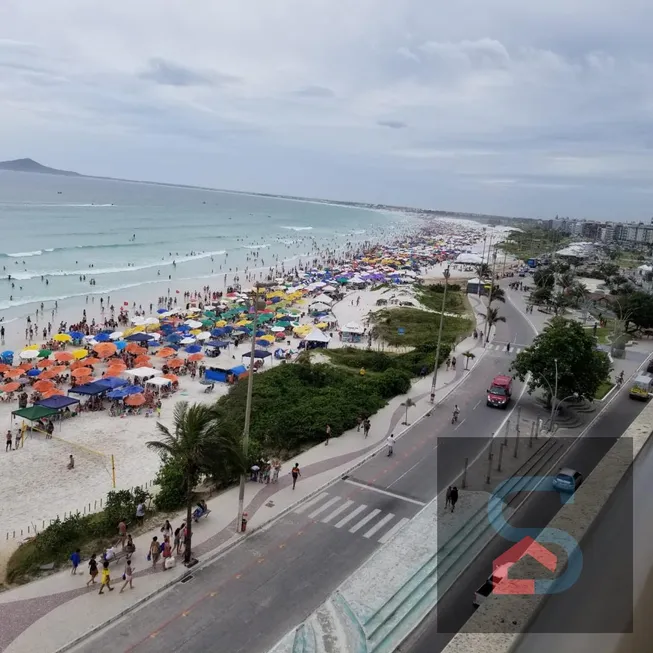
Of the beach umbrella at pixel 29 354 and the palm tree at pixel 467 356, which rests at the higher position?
the palm tree at pixel 467 356

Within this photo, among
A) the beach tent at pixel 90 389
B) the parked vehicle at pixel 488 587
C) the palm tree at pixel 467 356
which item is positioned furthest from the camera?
the palm tree at pixel 467 356

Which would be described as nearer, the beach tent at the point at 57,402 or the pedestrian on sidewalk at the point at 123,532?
the pedestrian on sidewalk at the point at 123,532

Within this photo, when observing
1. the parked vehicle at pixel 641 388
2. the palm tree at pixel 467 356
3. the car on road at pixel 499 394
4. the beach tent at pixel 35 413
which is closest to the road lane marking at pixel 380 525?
the car on road at pixel 499 394

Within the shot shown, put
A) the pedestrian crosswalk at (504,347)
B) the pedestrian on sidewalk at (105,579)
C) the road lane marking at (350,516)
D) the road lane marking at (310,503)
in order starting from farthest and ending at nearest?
the pedestrian crosswalk at (504,347) → the road lane marking at (310,503) → the road lane marking at (350,516) → the pedestrian on sidewalk at (105,579)

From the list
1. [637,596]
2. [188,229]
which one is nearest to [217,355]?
[637,596]

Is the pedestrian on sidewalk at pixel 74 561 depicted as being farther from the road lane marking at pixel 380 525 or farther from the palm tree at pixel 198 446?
the road lane marking at pixel 380 525

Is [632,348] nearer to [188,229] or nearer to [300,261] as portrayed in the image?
[300,261]

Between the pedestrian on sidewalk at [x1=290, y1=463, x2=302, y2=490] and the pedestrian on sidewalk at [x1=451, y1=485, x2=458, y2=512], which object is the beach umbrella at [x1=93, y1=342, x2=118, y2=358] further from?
the pedestrian on sidewalk at [x1=451, y1=485, x2=458, y2=512]

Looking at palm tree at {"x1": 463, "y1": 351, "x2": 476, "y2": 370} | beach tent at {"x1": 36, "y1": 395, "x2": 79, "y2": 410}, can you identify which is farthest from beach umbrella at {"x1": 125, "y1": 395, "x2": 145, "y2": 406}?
palm tree at {"x1": 463, "y1": 351, "x2": 476, "y2": 370}
